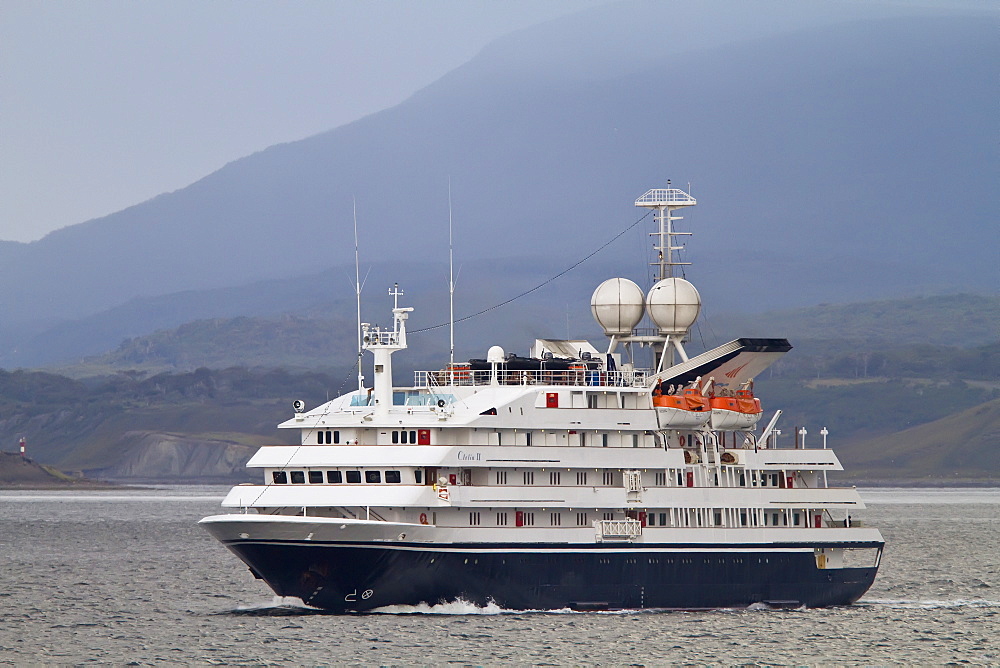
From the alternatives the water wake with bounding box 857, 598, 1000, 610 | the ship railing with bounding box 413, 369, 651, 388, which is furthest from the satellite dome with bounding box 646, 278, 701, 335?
the water wake with bounding box 857, 598, 1000, 610

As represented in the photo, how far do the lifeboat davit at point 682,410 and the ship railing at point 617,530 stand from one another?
133 inches

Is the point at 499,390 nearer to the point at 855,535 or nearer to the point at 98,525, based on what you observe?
the point at 855,535

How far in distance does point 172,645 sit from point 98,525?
7174cm

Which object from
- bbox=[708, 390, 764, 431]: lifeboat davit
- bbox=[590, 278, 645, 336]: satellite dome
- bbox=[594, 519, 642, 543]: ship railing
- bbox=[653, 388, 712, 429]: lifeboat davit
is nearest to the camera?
bbox=[594, 519, 642, 543]: ship railing

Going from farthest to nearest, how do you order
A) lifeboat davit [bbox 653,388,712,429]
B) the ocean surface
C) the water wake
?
the water wake, lifeboat davit [bbox 653,388,712,429], the ocean surface

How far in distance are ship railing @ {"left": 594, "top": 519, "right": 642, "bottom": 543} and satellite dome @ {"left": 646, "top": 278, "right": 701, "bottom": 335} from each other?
28.6 ft

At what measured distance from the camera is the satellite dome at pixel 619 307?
194 ft

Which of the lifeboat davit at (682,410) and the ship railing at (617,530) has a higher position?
the lifeboat davit at (682,410)

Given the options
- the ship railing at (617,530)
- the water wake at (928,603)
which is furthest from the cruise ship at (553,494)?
the water wake at (928,603)

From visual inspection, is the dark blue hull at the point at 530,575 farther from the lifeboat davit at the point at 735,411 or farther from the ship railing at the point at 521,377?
the ship railing at the point at 521,377

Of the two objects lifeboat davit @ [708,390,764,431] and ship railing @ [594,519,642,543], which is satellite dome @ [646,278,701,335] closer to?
lifeboat davit @ [708,390,764,431]

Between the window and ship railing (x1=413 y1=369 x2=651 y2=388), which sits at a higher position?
ship railing (x1=413 y1=369 x2=651 y2=388)

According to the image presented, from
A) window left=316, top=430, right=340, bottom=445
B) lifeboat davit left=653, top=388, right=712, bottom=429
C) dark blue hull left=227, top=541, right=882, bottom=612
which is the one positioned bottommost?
dark blue hull left=227, top=541, right=882, bottom=612

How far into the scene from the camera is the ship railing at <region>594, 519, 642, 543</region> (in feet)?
170
